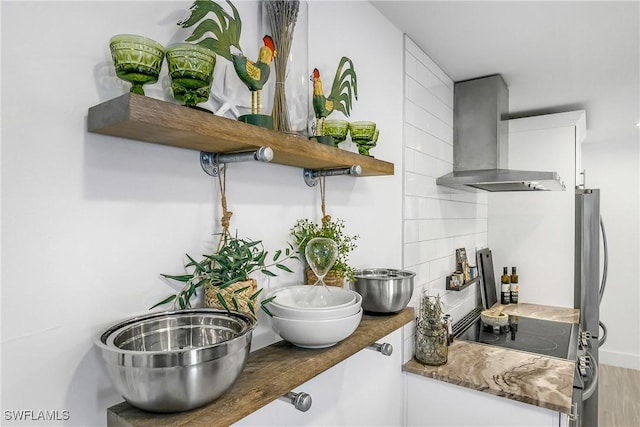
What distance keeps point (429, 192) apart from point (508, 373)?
0.97 metres

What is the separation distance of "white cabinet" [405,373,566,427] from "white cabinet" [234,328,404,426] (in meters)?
0.08

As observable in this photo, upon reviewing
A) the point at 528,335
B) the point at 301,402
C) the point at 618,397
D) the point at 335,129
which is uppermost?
the point at 335,129

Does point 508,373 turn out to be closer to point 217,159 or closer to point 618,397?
point 217,159

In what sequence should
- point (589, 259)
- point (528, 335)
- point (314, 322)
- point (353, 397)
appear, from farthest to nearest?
point (589, 259)
point (528, 335)
point (353, 397)
point (314, 322)

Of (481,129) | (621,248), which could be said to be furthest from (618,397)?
(481,129)

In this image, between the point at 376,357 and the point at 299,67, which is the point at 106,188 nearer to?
A: the point at 299,67

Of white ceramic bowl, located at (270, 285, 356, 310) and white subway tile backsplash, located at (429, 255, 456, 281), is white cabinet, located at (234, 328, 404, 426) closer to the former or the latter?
Answer: white ceramic bowl, located at (270, 285, 356, 310)

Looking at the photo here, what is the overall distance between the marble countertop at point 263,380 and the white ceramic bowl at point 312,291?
0.11 meters

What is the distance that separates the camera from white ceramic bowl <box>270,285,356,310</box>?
1.03 metres

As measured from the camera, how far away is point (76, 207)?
683 mm

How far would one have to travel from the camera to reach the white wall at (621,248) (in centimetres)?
412

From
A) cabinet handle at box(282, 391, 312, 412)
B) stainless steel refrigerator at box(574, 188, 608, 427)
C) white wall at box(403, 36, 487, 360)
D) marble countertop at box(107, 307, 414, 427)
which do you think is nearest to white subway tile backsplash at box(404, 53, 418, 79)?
white wall at box(403, 36, 487, 360)

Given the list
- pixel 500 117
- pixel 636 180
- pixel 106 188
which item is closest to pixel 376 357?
pixel 106 188

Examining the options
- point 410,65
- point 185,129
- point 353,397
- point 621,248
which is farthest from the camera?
point 621,248
